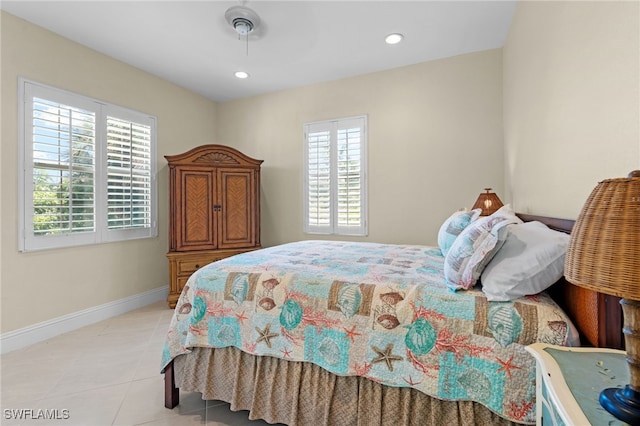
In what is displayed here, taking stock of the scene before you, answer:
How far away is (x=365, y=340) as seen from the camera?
133cm

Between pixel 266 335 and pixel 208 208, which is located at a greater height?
pixel 208 208

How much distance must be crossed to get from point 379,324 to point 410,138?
104 inches

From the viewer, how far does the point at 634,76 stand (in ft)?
3.13

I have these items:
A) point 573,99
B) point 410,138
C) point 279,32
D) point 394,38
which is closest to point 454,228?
point 573,99

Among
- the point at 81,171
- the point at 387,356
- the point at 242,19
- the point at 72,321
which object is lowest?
the point at 72,321

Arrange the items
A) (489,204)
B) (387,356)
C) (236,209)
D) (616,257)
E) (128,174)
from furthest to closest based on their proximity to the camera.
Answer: (236,209) → (128,174) → (489,204) → (387,356) → (616,257)

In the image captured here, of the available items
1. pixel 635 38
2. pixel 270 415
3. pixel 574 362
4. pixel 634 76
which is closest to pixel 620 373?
pixel 574 362

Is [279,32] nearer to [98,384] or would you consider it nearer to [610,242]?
[610,242]

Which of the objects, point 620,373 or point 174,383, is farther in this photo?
point 174,383

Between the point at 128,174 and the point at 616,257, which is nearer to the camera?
the point at 616,257

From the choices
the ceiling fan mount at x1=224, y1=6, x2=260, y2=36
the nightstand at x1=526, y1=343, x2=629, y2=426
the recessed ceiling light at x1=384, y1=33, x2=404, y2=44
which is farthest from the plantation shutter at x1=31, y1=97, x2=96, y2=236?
the nightstand at x1=526, y1=343, x2=629, y2=426

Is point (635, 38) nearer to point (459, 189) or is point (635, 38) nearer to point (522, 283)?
point (522, 283)

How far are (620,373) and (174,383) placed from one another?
199cm

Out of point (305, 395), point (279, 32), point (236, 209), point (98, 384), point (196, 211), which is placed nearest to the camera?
point (305, 395)
